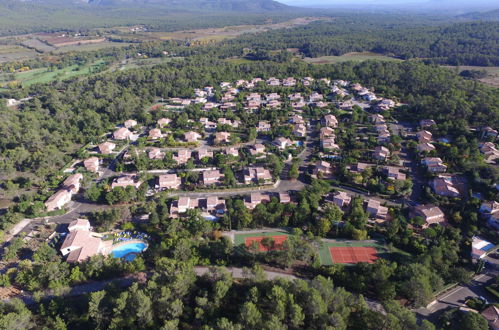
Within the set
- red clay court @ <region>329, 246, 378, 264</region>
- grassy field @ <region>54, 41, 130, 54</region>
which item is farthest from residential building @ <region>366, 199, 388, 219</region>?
grassy field @ <region>54, 41, 130, 54</region>

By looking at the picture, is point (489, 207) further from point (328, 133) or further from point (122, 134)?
point (122, 134)

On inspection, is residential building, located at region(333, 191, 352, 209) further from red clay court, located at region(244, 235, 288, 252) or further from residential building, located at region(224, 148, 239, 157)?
residential building, located at region(224, 148, 239, 157)

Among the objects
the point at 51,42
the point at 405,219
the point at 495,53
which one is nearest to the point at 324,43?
the point at 495,53

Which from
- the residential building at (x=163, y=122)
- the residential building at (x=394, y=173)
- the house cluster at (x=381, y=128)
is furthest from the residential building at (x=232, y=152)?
the house cluster at (x=381, y=128)

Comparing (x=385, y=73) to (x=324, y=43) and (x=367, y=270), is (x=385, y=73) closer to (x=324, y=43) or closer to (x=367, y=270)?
(x=324, y=43)

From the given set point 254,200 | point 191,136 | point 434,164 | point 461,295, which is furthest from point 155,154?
point 434,164

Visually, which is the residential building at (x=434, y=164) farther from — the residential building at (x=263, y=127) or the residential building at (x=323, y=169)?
the residential building at (x=263, y=127)
